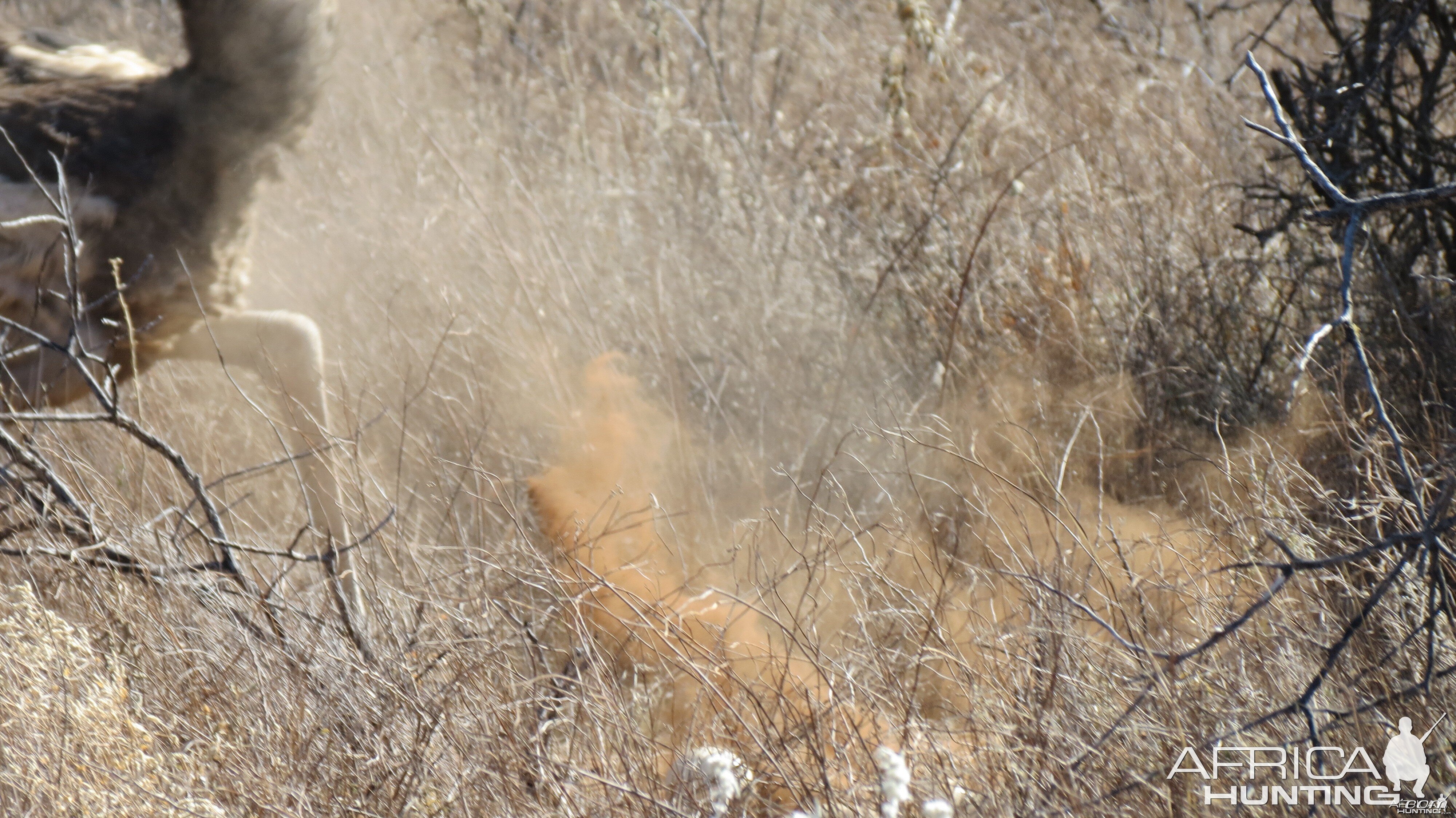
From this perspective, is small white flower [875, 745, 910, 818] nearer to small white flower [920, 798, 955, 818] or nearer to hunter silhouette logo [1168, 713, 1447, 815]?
small white flower [920, 798, 955, 818]

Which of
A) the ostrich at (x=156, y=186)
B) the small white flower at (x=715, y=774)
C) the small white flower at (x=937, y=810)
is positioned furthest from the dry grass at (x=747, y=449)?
the ostrich at (x=156, y=186)

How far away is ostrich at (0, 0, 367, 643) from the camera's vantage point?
3.27 meters

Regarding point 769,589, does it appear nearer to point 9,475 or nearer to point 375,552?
point 375,552

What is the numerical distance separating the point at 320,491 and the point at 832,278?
2291 mm

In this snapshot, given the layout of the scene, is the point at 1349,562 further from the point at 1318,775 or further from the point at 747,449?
the point at 747,449

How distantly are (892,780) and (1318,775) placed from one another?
709mm

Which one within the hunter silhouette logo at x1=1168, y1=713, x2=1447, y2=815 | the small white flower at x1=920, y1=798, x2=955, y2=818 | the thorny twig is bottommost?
the small white flower at x1=920, y1=798, x2=955, y2=818

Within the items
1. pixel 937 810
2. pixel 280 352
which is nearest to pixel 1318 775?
pixel 937 810

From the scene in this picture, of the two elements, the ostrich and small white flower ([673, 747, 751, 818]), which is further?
the ostrich

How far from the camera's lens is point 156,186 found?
3436 millimetres

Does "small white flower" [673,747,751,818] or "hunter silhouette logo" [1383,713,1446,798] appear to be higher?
"hunter silhouette logo" [1383,713,1446,798]

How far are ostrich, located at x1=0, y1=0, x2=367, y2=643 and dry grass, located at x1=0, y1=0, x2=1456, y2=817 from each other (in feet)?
1.14

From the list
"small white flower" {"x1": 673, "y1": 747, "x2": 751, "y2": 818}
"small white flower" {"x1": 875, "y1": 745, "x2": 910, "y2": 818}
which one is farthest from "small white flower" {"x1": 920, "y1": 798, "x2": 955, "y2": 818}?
"small white flower" {"x1": 673, "y1": 747, "x2": 751, "y2": 818}

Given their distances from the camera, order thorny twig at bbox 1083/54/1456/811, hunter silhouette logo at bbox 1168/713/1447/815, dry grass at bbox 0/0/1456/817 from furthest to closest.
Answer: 1. dry grass at bbox 0/0/1456/817
2. hunter silhouette logo at bbox 1168/713/1447/815
3. thorny twig at bbox 1083/54/1456/811
